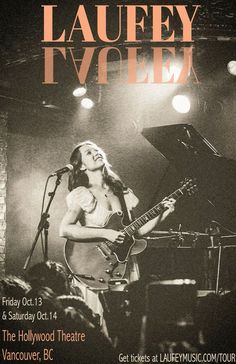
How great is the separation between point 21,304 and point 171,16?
3.63 m

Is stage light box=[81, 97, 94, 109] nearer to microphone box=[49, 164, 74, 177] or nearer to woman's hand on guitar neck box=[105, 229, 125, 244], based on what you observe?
microphone box=[49, 164, 74, 177]

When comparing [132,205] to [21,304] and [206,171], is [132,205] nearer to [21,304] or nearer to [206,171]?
[206,171]

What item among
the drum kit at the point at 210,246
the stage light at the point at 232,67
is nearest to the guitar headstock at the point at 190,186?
the drum kit at the point at 210,246

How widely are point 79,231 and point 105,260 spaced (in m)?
0.44

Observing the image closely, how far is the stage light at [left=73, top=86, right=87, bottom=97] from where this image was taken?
5.27 meters

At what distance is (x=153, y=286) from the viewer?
492cm

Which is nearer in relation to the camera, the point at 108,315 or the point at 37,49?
the point at 108,315

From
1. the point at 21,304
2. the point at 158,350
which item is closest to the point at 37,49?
the point at 21,304

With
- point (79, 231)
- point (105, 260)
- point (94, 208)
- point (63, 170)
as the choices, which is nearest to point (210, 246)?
point (105, 260)

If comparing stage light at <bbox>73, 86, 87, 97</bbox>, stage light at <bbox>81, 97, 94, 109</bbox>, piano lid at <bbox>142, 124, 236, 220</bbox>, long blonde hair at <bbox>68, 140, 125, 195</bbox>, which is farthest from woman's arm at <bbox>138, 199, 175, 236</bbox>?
stage light at <bbox>73, 86, 87, 97</bbox>

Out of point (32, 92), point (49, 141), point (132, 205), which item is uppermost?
point (32, 92)

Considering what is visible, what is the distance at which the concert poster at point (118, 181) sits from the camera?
4.88 metres

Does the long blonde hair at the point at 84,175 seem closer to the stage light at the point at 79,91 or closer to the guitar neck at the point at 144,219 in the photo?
the guitar neck at the point at 144,219

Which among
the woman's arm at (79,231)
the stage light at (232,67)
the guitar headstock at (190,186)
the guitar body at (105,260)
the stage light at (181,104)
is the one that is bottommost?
the guitar body at (105,260)
